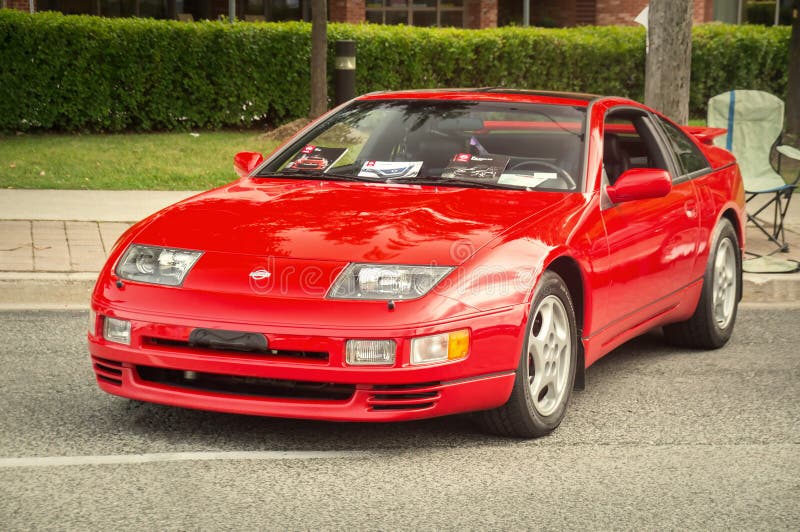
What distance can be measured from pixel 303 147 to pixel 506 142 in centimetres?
105

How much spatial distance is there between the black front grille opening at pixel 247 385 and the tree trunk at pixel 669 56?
6.62 metres

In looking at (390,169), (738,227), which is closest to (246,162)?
(390,169)

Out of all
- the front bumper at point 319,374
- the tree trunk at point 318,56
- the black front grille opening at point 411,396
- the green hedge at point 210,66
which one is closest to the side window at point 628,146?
the front bumper at point 319,374

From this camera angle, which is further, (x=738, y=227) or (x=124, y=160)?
(x=124, y=160)

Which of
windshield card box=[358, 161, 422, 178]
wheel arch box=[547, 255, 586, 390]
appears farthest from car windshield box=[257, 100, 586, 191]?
wheel arch box=[547, 255, 586, 390]

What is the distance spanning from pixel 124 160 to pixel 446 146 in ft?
29.9

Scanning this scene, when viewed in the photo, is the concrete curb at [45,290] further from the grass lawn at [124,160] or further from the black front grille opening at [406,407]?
the grass lawn at [124,160]

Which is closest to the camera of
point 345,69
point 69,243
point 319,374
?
point 319,374

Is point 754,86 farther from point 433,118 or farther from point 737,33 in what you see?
point 433,118

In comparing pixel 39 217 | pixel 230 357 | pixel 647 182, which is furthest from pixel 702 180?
pixel 39 217

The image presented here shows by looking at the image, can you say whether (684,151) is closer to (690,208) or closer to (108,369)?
(690,208)

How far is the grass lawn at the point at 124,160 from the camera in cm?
1286

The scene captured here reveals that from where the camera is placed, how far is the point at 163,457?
16.0 ft

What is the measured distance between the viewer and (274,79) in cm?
1808
